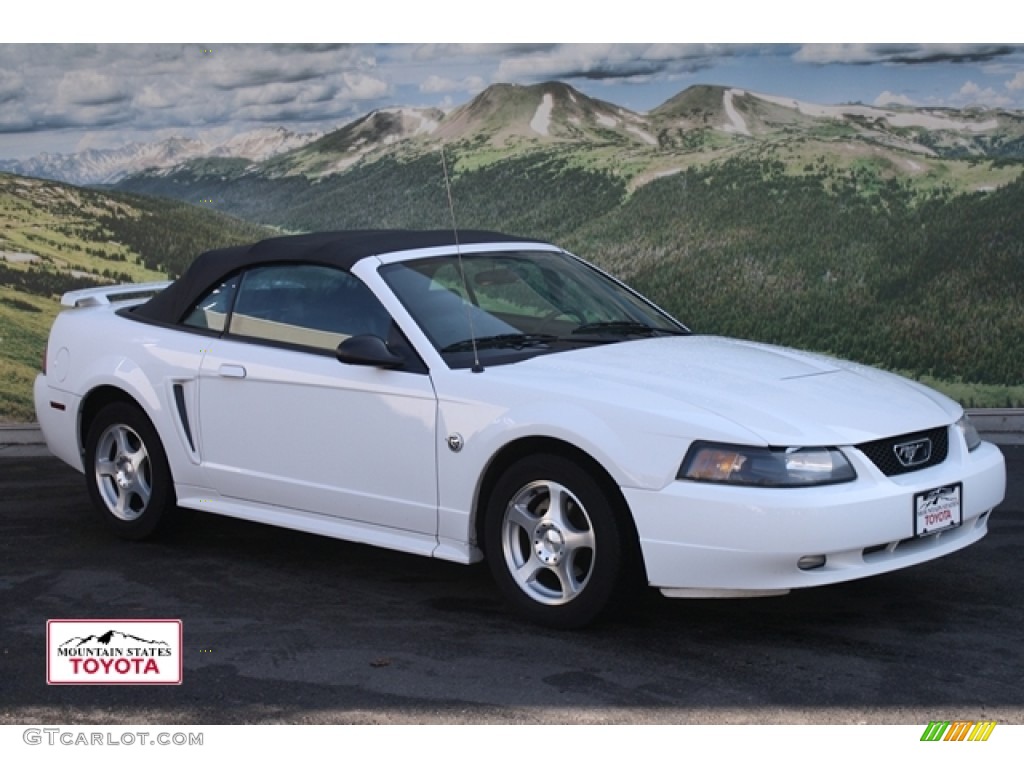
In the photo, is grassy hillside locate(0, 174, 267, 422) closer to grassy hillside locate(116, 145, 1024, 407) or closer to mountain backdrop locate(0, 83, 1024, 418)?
mountain backdrop locate(0, 83, 1024, 418)

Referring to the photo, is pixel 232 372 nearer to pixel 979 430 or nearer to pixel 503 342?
pixel 503 342

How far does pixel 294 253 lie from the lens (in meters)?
7.16

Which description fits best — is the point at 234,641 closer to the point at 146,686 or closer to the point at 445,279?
the point at 146,686

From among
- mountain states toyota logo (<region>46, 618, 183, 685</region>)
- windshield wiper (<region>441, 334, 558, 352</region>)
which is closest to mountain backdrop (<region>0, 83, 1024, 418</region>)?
windshield wiper (<region>441, 334, 558, 352</region>)

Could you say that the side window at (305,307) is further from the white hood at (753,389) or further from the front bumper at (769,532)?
the front bumper at (769,532)

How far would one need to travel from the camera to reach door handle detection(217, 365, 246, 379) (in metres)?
6.96

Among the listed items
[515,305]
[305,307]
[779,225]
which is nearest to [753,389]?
[515,305]

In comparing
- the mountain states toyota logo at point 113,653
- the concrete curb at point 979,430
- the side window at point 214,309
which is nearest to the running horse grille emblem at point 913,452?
the mountain states toyota logo at point 113,653

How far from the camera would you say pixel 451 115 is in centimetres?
1196

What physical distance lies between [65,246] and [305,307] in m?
5.55

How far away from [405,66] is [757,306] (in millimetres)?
3135

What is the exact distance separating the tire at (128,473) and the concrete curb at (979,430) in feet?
10.3

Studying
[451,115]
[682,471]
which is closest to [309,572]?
[682,471]

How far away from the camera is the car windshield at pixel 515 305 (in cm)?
657
